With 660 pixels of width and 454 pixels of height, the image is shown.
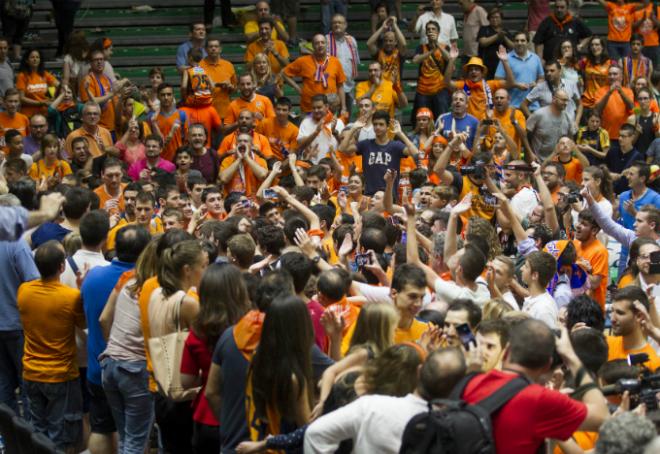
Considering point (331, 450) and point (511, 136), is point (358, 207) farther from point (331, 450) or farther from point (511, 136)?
point (331, 450)

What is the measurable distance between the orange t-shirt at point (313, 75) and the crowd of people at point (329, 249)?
4cm

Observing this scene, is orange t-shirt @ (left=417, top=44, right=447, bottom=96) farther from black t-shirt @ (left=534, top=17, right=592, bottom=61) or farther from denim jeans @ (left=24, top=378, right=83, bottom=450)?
denim jeans @ (left=24, top=378, right=83, bottom=450)

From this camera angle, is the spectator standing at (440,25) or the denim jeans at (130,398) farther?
the spectator standing at (440,25)

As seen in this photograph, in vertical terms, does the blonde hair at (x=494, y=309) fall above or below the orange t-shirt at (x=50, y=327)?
above

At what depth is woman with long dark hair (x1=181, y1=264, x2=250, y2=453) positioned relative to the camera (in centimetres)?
611

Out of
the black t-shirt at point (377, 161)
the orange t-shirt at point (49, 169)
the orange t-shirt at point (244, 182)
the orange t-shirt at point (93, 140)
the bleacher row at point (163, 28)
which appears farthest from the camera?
the bleacher row at point (163, 28)

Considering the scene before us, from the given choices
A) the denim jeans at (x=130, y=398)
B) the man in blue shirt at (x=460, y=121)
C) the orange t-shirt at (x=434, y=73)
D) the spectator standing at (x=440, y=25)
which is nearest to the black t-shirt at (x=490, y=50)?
the spectator standing at (x=440, y=25)

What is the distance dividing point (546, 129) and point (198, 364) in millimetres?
9867

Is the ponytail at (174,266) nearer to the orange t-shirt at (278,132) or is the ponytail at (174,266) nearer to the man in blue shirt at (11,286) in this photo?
the man in blue shirt at (11,286)


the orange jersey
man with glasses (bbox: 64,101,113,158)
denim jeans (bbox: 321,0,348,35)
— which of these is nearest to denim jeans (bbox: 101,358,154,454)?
man with glasses (bbox: 64,101,113,158)

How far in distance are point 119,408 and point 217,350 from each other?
1.46 meters

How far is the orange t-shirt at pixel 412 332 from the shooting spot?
6.59 meters

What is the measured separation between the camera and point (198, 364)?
6.30 meters

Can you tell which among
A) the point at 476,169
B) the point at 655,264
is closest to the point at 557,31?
the point at 476,169
